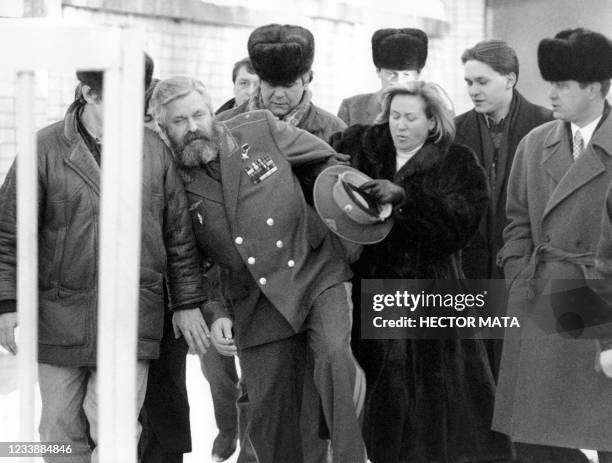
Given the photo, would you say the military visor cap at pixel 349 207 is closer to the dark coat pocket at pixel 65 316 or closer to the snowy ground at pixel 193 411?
the dark coat pocket at pixel 65 316

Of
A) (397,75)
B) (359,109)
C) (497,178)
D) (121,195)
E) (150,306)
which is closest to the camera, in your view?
(121,195)

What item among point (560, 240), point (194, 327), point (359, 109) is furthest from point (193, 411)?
point (560, 240)

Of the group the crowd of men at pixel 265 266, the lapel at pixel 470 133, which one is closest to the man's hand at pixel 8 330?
the crowd of men at pixel 265 266

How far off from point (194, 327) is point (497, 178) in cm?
164

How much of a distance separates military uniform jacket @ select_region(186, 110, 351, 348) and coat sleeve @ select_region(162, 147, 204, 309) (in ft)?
0.28

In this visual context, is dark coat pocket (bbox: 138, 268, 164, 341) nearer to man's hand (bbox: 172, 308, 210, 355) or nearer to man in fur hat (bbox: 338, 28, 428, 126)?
man's hand (bbox: 172, 308, 210, 355)

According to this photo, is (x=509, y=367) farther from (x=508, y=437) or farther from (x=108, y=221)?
(x=108, y=221)

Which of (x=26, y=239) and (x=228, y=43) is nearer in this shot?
(x=26, y=239)

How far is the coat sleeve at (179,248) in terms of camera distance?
147 inches

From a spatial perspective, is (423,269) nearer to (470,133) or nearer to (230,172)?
(230,172)

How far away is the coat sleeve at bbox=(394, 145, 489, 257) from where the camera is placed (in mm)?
3965

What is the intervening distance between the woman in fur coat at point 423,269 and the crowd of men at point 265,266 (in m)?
0.12

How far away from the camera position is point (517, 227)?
4145 mm

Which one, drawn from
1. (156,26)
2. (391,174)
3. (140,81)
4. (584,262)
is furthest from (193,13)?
(140,81)
